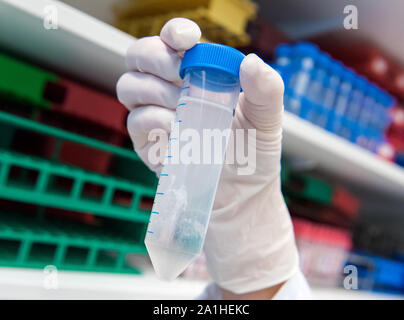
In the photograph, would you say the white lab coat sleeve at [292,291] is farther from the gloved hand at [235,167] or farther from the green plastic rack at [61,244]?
the green plastic rack at [61,244]

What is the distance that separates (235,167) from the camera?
2.27 ft

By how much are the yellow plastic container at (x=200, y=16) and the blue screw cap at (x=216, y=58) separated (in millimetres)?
495

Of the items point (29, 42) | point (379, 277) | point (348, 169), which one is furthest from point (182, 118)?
point (379, 277)

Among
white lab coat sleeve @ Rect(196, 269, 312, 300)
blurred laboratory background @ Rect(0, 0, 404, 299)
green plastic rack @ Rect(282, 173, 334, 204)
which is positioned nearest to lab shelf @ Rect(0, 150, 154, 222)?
blurred laboratory background @ Rect(0, 0, 404, 299)

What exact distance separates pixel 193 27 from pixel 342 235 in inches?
38.8

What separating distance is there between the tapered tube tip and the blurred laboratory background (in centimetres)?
29

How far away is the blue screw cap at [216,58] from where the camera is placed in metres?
0.45

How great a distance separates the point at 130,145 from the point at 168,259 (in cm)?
56

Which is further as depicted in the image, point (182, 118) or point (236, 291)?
point (236, 291)

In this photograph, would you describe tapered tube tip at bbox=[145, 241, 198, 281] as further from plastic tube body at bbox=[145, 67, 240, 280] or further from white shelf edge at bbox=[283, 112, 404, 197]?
white shelf edge at bbox=[283, 112, 404, 197]

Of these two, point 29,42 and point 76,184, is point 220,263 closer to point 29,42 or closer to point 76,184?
point 76,184

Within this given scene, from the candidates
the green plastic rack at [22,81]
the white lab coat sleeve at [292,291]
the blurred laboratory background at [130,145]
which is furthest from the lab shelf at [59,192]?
the white lab coat sleeve at [292,291]

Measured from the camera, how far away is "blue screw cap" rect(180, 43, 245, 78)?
1.47 feet

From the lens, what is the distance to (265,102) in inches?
21.1
